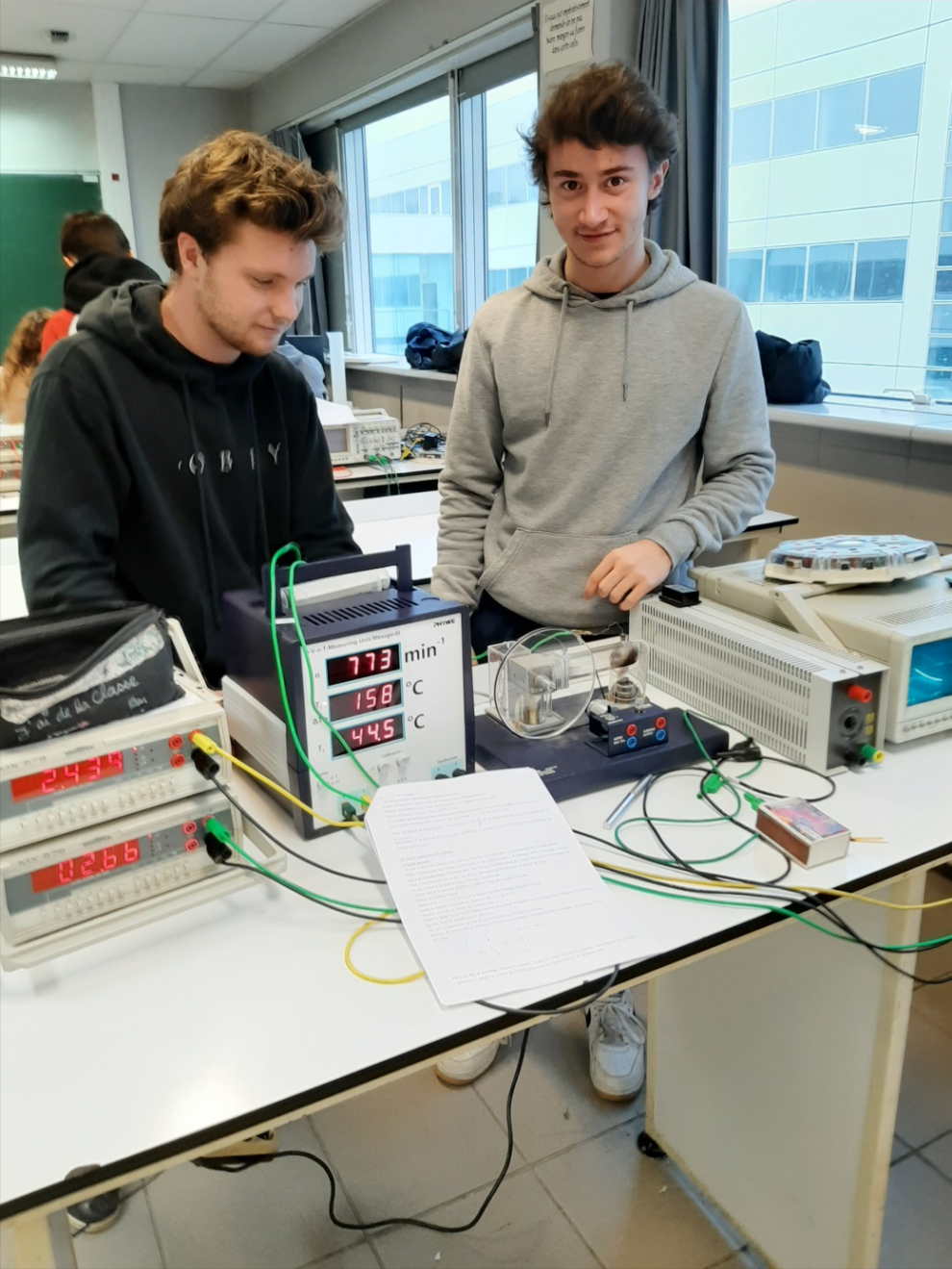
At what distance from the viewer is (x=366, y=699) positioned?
3.41ft

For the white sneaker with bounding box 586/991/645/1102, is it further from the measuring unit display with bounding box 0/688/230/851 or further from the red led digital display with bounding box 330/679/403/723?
the measuring unit display with bounding box 0/688/230/851

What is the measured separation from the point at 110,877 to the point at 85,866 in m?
0.03

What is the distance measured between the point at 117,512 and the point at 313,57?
5.21 meters

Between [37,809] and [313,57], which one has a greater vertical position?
[313,57]

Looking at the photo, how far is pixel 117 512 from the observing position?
1400 millimetres

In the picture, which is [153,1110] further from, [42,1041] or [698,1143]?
[698,1143]

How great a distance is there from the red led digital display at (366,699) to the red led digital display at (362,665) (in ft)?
0.05

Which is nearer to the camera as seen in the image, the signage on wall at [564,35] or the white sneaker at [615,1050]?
the white sneaker at [615,1050]

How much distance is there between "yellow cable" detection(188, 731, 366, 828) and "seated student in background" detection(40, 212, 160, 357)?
74.2 inches

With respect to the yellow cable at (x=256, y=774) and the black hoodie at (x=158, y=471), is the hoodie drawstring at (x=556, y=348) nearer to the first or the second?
the black hoodie at (x=158, y=471)

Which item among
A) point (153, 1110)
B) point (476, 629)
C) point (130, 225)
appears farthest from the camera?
point (130, 225)

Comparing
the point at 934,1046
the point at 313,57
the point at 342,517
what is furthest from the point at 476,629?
the point at 313,57

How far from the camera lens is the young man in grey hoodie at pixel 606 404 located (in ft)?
4.73

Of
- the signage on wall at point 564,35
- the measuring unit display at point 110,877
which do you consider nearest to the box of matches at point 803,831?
the measuring unit display at point 110,877
